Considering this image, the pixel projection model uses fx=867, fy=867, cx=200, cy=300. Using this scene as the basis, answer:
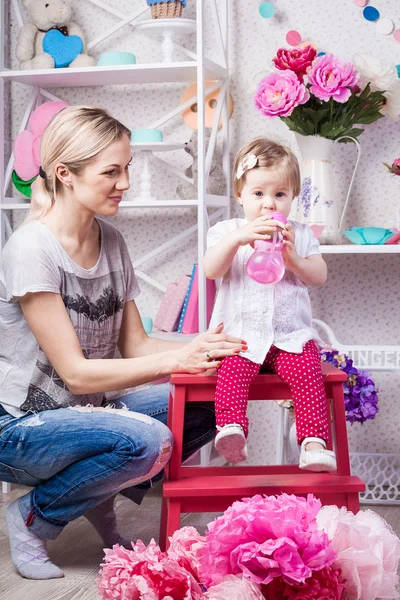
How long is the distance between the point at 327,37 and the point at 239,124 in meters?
0.42

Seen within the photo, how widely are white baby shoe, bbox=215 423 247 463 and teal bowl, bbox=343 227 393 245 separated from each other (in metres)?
1.03

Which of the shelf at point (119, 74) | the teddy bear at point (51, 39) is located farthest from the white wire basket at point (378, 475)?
the teddy bear at point (51, 39)

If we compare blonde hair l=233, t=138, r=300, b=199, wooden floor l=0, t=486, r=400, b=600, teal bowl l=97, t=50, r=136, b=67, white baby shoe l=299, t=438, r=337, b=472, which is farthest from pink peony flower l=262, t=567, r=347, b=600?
teal bowl l=97, t=50, r=136, b=67

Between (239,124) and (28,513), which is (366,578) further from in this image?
(239,124)

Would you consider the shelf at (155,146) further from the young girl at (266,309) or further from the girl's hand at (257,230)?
the girl's hand at (257,230)

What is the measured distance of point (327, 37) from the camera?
9.80 ft

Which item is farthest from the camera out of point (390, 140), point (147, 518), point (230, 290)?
point (390, 140)

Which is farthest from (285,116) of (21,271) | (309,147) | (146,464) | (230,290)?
(146,464)

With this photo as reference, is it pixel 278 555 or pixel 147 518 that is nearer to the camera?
pixel 278 555

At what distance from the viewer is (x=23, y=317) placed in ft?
6.83

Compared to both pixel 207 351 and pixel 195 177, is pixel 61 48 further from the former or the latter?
pixel 207 351

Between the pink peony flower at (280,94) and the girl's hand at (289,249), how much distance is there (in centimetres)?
73

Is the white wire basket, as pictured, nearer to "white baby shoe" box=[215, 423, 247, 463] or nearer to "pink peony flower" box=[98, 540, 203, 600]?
"white baby shoe" box=[215, 423, 247, 463]

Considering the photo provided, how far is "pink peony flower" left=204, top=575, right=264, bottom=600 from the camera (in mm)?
1381
